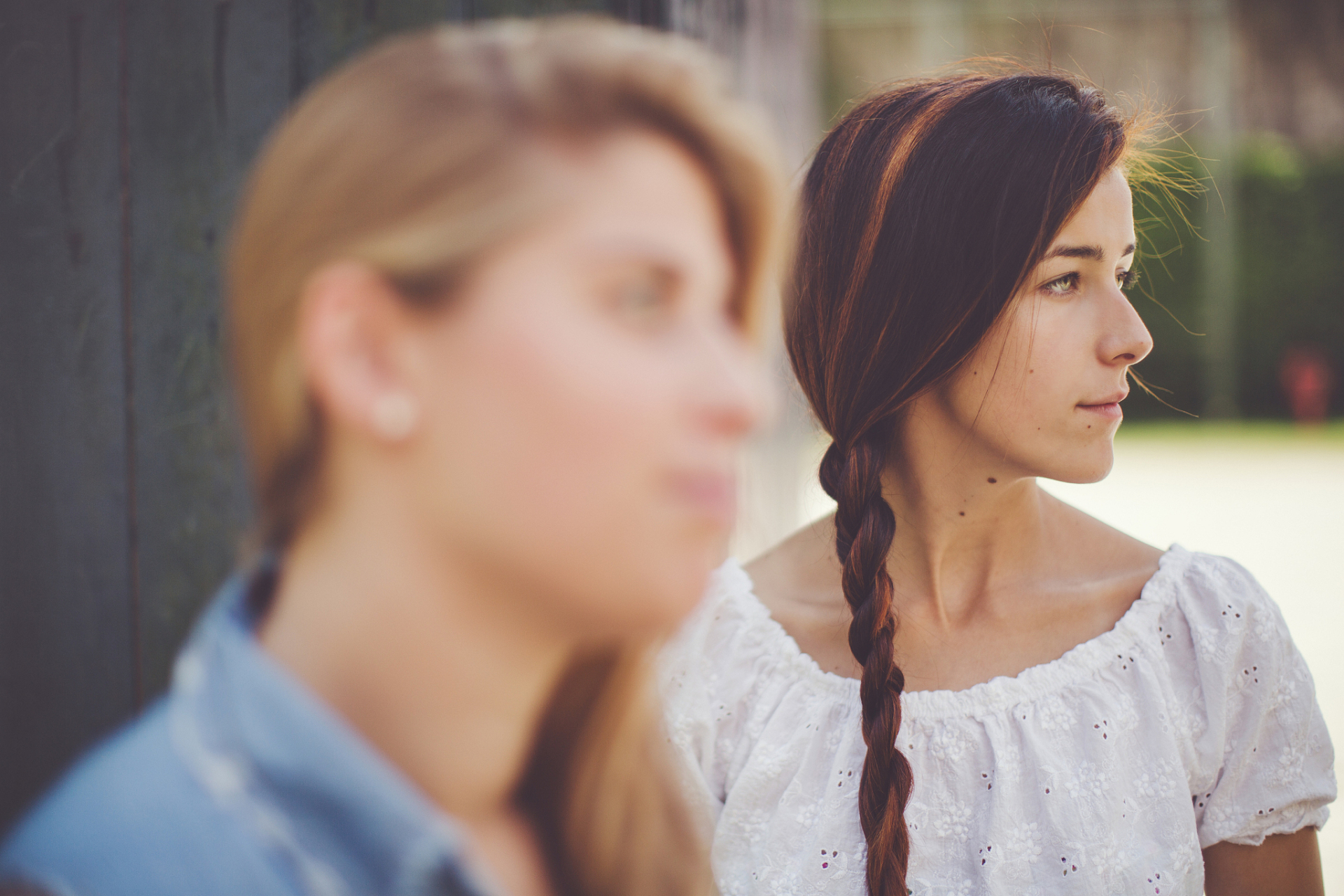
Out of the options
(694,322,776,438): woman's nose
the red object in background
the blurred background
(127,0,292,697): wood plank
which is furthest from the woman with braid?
the red object in background

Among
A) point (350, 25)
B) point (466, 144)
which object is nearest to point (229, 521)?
point (350, 25)

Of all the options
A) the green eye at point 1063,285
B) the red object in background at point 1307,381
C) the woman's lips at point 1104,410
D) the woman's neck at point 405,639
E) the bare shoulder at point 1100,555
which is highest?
the green eye at point 1063,285

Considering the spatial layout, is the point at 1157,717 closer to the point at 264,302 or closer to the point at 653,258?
the point at 653,258

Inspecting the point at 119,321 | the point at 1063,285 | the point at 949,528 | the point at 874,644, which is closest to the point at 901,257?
the point at 1063,285

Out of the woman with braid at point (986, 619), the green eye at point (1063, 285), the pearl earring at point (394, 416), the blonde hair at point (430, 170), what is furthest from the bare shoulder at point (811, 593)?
the pearl earring at point (394, 416)

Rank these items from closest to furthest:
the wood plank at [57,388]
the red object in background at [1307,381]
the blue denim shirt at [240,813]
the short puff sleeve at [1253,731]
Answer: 1. the blue denim shirt at [240,813]
2. the wood plank at [57,388]
3. the short puff sleeve at [1253,731]
4. the red object in background at [1307,381]

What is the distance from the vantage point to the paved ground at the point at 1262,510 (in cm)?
512

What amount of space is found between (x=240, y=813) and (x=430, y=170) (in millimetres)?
498

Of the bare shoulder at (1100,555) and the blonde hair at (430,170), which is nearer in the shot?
the blonde hair at (430,170)

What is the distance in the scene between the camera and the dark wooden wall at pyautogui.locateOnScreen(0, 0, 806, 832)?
153cm

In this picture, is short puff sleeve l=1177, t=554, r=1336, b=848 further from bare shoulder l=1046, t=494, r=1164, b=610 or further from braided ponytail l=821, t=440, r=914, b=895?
braided ponytail l=821, t=440, r=914, b=895

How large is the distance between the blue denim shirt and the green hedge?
56.0 ft

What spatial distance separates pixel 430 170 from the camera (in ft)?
2.48

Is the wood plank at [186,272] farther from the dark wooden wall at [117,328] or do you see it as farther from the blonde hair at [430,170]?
the blonde hair at [430,170]
